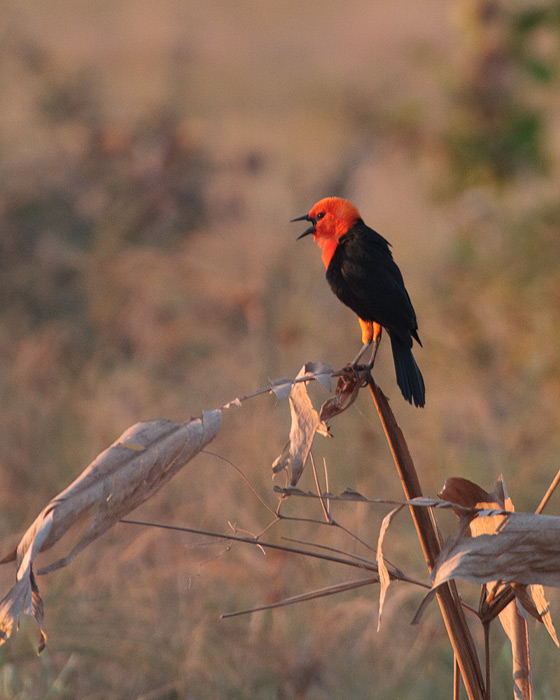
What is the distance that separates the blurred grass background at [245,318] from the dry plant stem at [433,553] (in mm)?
1259

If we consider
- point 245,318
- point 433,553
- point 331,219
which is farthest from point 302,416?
point 245,318

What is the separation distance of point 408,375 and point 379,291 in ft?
0.43

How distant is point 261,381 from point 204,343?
2264mm

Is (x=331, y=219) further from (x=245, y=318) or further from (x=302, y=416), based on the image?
(x=245, y=318)

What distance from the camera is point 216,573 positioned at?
124 inches

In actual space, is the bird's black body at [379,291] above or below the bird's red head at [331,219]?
below

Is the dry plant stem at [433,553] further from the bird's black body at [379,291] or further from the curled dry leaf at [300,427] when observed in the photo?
the bird's black body at [379,291]

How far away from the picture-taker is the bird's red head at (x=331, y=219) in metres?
1.25

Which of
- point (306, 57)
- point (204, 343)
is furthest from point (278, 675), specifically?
point (306, 57)

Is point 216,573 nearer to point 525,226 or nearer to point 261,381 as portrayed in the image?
point 261,381

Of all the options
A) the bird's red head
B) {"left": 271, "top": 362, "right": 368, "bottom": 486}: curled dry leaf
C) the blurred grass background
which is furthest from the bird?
the blurred grass background

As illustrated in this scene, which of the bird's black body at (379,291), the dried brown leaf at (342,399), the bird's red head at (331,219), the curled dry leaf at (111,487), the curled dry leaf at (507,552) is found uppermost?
the bird's red head at (331,219)

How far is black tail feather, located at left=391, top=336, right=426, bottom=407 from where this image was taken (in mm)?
1086

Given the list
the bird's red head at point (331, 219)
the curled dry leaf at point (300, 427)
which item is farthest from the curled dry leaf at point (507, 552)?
the bird's red head at point (331, 219)
